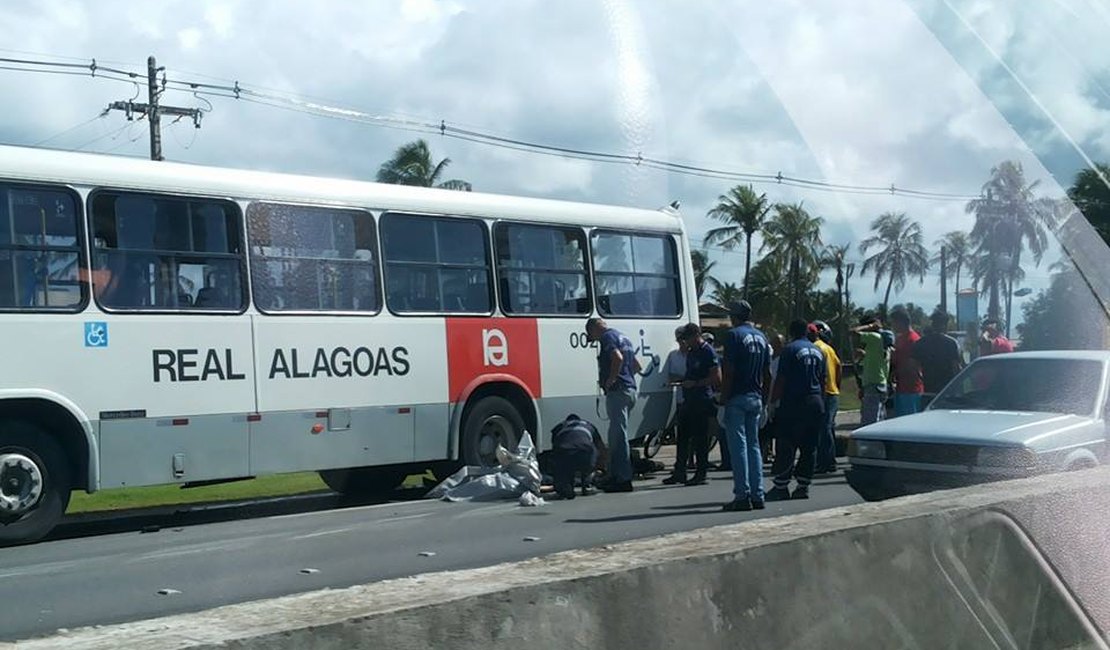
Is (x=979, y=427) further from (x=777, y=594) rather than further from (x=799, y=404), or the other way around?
(x=777, y=594)

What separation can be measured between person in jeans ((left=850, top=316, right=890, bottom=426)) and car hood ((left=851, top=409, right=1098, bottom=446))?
3551 mm

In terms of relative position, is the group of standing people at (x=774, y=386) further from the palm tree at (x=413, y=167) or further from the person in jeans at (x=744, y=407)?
the palm tree at (x=413, y=167)

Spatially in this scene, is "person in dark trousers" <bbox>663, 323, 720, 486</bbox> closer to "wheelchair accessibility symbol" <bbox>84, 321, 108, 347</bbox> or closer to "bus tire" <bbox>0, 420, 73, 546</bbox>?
"wheelchair accessibility symbol" <bbox>84, 321, 108, 347</bbox>

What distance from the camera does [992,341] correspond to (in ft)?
30.0

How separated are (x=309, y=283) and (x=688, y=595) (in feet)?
26.5

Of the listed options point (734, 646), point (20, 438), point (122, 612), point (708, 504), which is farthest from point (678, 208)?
point (734, 646)

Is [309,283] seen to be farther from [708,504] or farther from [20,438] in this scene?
[708,504]

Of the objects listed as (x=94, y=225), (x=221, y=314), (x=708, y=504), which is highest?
(x=94, y=225)

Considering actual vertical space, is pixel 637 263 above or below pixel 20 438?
above

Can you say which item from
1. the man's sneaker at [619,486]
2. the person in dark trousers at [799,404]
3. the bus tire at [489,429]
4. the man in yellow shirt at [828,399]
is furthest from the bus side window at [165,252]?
the man in yellow shirt at [828,399]

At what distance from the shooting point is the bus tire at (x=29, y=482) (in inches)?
363

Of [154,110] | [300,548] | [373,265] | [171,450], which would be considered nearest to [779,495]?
[300,548]

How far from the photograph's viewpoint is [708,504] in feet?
36.1

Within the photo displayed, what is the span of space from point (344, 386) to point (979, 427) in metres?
5.76
